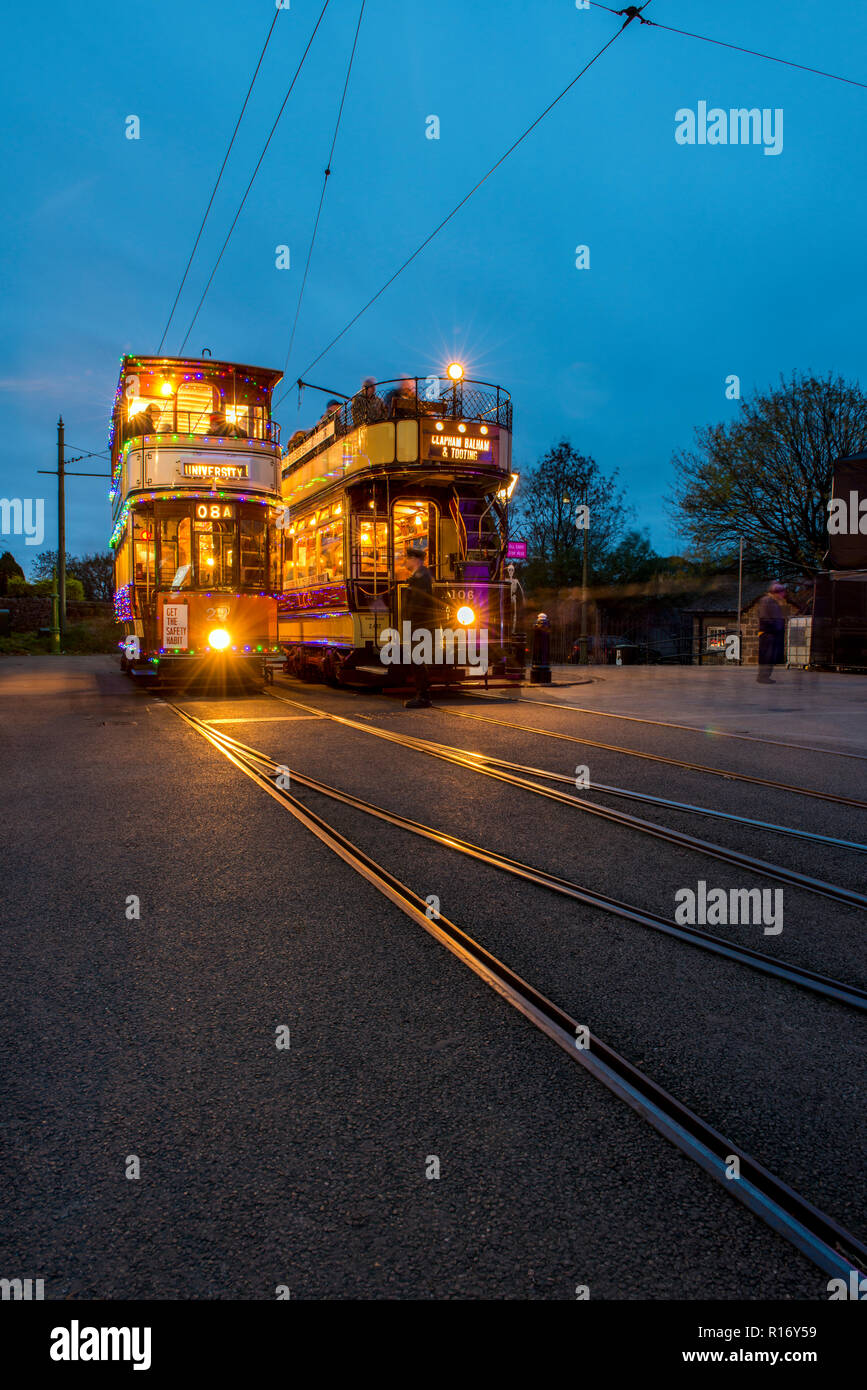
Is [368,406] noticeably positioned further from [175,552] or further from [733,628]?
[733,628]

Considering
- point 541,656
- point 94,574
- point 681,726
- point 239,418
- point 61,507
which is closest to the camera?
point 681,726

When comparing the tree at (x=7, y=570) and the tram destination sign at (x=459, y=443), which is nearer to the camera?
the tram destination sign at (x=459, y=443)

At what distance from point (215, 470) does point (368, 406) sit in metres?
2.93

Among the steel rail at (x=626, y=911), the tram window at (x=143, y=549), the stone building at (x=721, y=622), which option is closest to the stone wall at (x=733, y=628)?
the stone building at (x=721, y=622)

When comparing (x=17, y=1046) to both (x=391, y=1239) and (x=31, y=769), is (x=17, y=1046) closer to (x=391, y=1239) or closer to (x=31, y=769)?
(x=391, y=1239)

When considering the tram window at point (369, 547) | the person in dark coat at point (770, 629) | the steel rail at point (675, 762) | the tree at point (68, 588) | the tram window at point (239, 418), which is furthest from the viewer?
the tree at point (68, 588)

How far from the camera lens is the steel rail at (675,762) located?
22.1ft

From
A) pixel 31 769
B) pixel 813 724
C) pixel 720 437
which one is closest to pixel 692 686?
pixel 813 724

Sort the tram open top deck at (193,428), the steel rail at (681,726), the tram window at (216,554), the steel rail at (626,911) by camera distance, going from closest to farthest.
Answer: the steel rail at (626,911), the steel rail at (681,726), the tram open top deck at (193,428), the tram window at (216,554)

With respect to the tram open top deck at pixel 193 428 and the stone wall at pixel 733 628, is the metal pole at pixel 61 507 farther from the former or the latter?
the stone wall at pixel 733 628

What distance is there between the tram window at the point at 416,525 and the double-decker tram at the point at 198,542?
2.41 m

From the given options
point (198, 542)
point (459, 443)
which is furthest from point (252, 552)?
point (459, 443)

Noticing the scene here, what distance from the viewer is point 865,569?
998 inches

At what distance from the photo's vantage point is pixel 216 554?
16.0 meters
